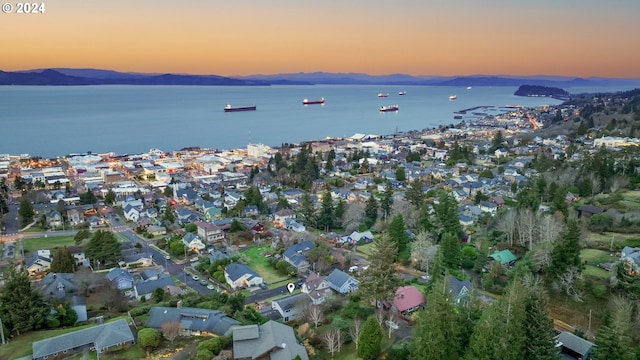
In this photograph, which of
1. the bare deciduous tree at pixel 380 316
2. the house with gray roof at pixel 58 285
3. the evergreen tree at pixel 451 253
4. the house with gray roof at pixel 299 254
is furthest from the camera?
the house with gray roof at pixel 299 254

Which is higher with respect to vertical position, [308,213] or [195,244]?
[308,213]

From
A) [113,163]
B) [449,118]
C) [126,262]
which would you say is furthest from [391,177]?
[449,118]

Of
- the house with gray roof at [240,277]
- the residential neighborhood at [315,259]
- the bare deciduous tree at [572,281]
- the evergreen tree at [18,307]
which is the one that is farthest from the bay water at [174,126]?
the bare deciduous tree at [572,281]

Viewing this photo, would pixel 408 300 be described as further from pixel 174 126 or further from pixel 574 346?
pixel 174 126

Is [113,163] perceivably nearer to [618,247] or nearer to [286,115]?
[618,247]

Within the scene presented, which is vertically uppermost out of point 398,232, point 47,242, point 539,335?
point 539,335

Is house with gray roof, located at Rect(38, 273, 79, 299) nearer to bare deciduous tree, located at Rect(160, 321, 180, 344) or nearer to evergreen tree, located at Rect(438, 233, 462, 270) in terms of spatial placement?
bare deciduous tree, located at Rect(160, 321, 180, 344)

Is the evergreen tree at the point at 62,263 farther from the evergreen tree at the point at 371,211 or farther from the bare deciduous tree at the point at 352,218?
the evergreen tree at the point at 371,211

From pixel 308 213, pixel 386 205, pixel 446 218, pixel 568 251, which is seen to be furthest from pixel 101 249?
pixel 568 251
